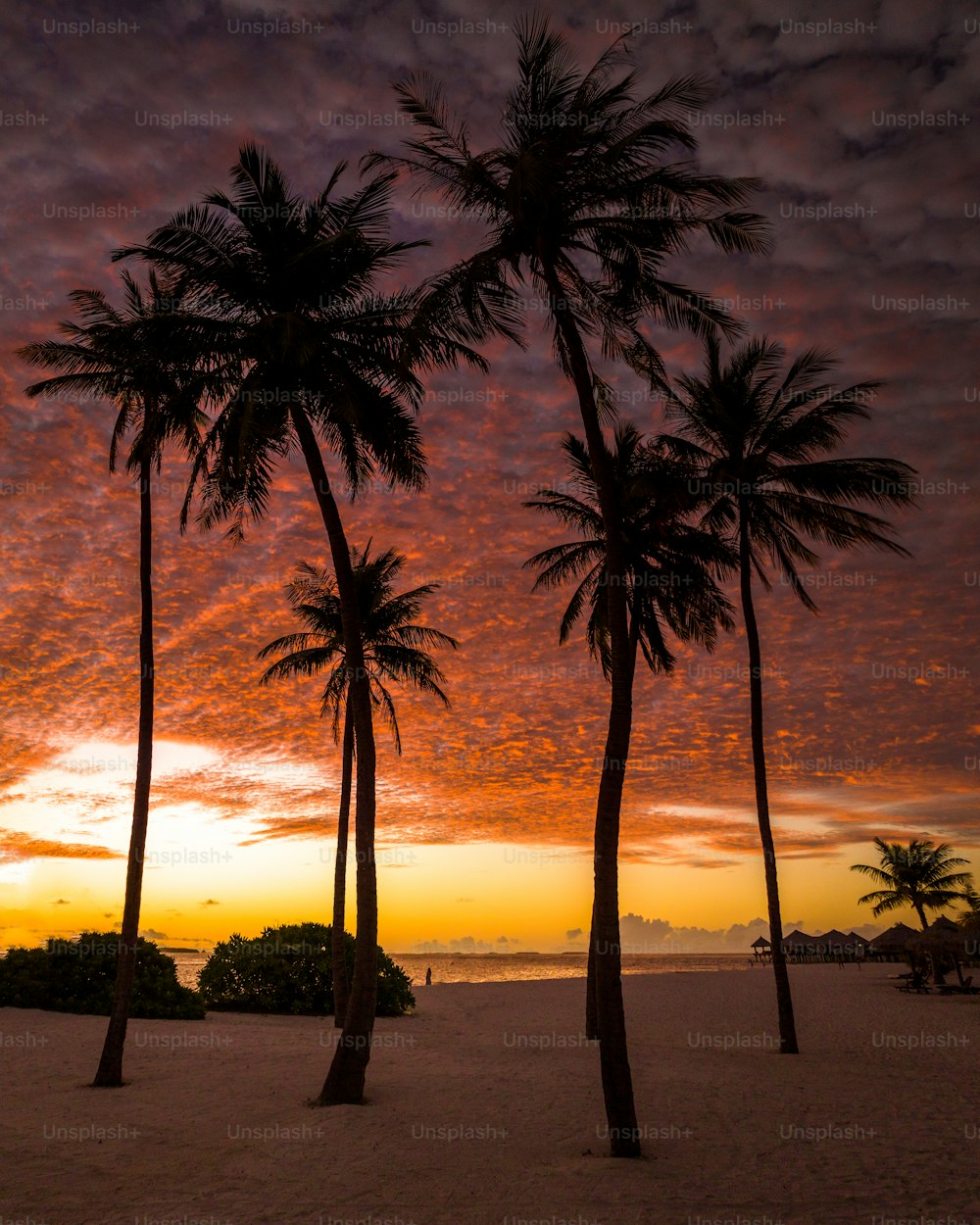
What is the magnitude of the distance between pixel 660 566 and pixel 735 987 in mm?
31893

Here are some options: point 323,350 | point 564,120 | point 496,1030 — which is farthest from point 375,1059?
point 564,120

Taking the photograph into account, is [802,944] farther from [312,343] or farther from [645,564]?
[312,343]

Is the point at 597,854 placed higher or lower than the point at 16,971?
higher

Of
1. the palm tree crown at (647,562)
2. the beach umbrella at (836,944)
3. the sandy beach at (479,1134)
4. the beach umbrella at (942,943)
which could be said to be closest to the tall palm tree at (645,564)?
the palm tree crown at (647,562)

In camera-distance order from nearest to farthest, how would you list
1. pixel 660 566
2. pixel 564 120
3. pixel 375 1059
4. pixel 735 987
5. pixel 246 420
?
1. pixel 564 120
2. pixel 246 420
3. pixel 375 1059
4. pixel 660 566
5. pixel 735 987

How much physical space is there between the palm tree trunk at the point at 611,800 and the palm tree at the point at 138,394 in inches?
244

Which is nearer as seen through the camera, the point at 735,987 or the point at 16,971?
the point at 16,971

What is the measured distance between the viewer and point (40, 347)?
15664mm

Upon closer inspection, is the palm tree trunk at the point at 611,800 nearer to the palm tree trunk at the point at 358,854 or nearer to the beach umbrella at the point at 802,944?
the palm tree trunk at the point at 358,854

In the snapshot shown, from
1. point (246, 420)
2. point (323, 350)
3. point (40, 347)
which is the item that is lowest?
point (246, 420)

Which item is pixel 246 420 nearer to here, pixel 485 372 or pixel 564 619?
pixel 485 372

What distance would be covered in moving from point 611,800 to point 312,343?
325 inches

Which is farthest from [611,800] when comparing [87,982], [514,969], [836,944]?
[514,969]

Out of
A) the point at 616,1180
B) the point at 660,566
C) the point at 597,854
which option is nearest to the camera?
the point at 616,1180
